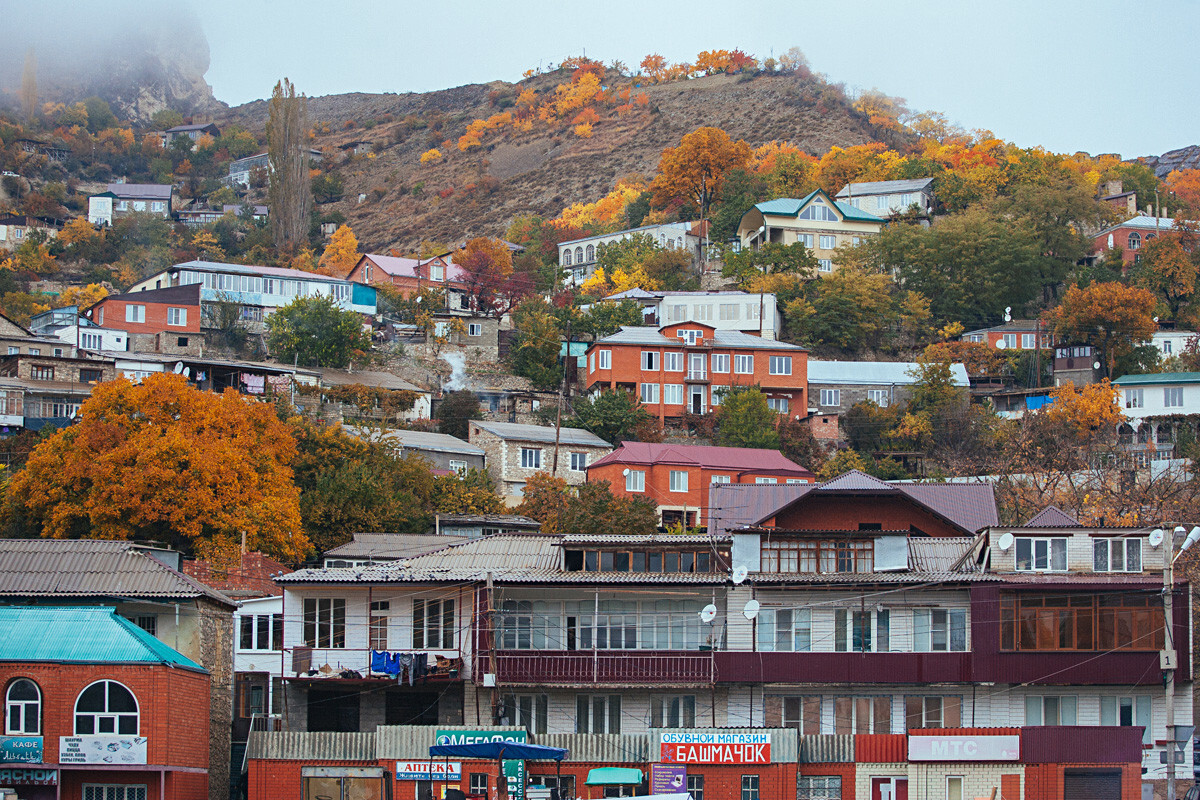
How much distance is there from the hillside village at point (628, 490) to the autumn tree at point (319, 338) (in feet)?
0.84

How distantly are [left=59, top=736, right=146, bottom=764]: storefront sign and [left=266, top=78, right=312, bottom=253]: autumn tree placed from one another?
99163 mm

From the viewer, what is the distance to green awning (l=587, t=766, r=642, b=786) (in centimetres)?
3488

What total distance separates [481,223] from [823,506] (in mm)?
108451

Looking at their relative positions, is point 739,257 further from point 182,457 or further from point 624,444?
point 182,457

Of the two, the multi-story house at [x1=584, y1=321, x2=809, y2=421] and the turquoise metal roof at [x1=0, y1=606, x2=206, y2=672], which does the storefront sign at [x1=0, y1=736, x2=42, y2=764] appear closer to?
the turquoise metal roof at [x1=0, y1=606, x2=206, y2=672]

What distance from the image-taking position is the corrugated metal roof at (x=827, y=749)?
3588 cm

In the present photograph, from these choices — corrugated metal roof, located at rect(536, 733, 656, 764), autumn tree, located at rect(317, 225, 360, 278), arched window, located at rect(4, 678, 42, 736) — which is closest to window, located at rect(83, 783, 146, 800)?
arched window, located at rect(4, 678, 42, 736)

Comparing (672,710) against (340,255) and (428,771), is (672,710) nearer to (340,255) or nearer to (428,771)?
(428,771)

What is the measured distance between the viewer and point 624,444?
67125 millimetres

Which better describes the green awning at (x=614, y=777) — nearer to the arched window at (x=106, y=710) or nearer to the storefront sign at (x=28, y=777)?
the arched window at (x=106, y=710)

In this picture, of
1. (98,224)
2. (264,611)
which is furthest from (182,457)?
(98,224)

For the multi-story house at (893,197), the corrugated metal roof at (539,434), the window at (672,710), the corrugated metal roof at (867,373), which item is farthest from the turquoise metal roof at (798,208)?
the window at (672,710)

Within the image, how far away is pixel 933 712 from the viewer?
38344 millimetres

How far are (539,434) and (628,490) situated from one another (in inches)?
336
